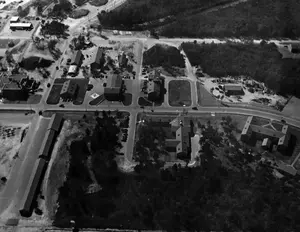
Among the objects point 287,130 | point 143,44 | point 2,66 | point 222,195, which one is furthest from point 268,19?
point 2,66

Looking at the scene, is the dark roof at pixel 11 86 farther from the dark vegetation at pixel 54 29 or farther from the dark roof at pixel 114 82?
the dark vegetation at pixel 54 29

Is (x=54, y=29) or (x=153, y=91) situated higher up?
(x=54, y=29)

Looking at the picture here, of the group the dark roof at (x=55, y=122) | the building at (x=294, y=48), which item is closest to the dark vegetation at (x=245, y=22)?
the building at (x=294, y=48)

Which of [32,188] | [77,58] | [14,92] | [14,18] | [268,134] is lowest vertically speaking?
[32,188]

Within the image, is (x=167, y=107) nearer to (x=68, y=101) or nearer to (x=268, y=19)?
(x=68, y=101)

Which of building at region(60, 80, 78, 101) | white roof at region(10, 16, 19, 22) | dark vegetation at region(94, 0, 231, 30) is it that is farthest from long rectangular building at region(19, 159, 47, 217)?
white roof at region(10, 16, 19, 22)

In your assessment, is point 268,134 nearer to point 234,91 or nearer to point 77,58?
point 234,91

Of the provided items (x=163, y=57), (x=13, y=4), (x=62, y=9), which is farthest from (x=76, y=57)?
(x=13, y=4)
